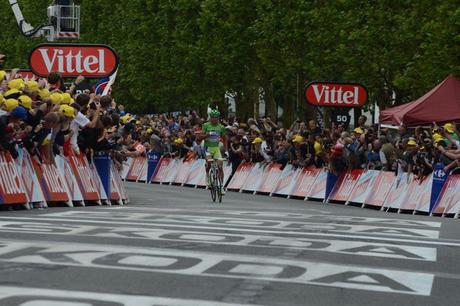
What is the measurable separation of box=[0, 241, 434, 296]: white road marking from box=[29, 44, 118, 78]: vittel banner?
18.5m

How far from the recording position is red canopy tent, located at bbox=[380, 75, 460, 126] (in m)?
34.1

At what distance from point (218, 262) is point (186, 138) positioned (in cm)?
3508

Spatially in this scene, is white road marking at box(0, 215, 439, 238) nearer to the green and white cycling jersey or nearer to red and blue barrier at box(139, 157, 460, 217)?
red and blue barrier at box(139, 157, 460, 217)

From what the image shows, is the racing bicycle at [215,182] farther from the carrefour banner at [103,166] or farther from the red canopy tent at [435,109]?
the red canopy tent at [435,109]

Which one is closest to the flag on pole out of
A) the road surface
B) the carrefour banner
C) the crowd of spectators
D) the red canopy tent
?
the crowd of spectators

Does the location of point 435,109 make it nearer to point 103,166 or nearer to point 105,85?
point 105,85

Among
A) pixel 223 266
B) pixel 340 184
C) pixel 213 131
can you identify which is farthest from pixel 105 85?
pixel 223 266

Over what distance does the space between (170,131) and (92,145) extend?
28.6 metres

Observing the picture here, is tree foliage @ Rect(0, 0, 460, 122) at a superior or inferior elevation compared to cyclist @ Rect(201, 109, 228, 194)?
superior

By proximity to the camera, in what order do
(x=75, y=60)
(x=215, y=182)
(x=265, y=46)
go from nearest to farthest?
(x=215, y=182) < (x=75, y=60) < (x=265, y=46)

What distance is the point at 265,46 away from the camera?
55.6m

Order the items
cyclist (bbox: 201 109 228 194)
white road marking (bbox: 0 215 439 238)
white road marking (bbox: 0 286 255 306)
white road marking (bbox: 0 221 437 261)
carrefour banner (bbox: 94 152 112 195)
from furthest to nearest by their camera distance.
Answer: cyclist (bbox: 201 109 228 194) < carrefour banner (bbox: 94 152 112 195) < white road marking (bbox: 0 215 439 238) < white road marking (bbox: 0 221 437 261) < white road marking (bbox: 0 286 255 306)

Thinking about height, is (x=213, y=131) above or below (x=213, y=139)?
above

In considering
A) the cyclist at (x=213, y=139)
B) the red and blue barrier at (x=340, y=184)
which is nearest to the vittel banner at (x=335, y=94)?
the red and blue barrier at (x=340, y=184)
